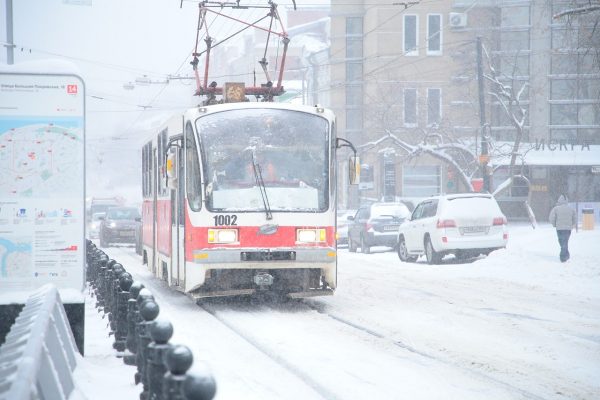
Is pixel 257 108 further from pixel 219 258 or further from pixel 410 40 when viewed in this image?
pixel 410 40

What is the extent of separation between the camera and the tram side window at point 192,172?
1415cm

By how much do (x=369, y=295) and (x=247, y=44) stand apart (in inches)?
4140

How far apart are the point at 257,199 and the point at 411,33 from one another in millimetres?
51491

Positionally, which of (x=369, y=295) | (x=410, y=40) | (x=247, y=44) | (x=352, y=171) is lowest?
(x=369, y=295)

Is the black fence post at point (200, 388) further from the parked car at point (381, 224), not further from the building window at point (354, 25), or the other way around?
the building window at point (354, 25)

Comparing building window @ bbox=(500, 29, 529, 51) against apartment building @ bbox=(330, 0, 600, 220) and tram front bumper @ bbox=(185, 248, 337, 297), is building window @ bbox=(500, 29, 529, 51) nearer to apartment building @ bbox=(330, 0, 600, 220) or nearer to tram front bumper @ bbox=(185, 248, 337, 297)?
apartment building @ bbox=(330, 0, 600, 220)

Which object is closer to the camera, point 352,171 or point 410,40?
point 352,171

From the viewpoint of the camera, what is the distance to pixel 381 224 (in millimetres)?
33250

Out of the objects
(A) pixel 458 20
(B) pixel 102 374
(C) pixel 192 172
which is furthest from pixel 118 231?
(A) pixel 458 20

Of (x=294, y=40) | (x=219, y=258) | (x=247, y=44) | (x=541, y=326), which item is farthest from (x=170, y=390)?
(x=247, y=44)

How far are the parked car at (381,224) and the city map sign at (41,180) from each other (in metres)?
23.9

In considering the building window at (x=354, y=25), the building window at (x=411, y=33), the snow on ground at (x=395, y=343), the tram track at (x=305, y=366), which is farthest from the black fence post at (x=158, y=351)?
the building window at (x=354, y=25)

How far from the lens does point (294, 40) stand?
334ft

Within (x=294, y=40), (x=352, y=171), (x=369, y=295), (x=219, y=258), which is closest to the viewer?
(x=219, y=258)
